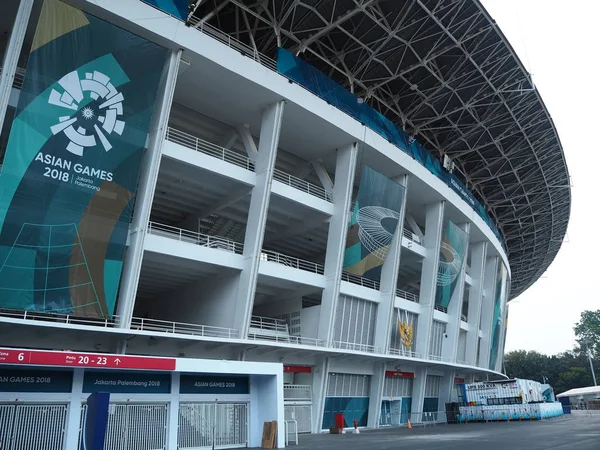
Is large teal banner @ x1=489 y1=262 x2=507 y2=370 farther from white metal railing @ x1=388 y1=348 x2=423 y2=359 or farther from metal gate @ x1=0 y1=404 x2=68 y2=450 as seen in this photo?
metal gate @ x1=0 y1=404 x2=68 y2=450

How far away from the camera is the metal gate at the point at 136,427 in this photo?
1680 cm

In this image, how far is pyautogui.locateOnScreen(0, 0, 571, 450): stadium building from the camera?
19359mm

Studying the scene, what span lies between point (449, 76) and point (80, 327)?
93.5 ft

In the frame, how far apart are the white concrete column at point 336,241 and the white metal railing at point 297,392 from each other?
2973 millimetres

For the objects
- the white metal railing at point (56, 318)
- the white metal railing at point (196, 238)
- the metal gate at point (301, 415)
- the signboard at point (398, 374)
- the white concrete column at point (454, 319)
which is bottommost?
the metal gate at point (301, 415)

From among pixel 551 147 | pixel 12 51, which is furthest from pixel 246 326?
pixel 551 147

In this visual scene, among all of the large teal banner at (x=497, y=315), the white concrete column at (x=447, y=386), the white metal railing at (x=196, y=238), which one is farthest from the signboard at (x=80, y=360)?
the large teal banner at (x=497, y=315)

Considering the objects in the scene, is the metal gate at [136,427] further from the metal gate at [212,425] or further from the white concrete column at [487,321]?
the white concrete column at [487,321]

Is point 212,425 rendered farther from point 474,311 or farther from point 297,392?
point 474,311

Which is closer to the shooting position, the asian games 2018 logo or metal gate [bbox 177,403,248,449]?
metal gate [bbox 177,403,248,449]

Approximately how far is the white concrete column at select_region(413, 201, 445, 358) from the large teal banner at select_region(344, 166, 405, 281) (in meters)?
6.18

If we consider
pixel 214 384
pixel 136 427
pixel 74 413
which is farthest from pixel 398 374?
pixel 74 413

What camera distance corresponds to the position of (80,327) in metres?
20.0

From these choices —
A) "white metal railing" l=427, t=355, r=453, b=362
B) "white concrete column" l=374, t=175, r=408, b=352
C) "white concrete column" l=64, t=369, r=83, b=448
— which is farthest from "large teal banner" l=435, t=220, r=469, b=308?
"white concrete column" l=64, t=369, r=83, b=448
